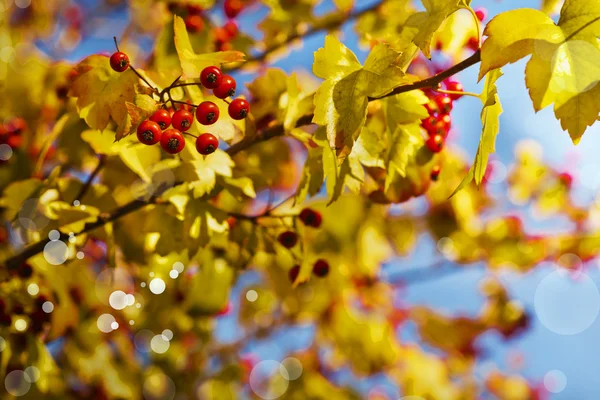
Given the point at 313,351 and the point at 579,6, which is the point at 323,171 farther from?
the point at 313,351

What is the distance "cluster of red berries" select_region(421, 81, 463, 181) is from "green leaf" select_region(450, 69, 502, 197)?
1.22 ft

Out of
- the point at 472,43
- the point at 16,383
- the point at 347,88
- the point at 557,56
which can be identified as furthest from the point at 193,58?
the point at 16,383

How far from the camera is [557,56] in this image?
131 centimetres

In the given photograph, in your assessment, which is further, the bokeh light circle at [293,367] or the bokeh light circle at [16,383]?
the bokeh light circle at [293,367]

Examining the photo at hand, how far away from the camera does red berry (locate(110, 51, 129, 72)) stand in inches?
61.8

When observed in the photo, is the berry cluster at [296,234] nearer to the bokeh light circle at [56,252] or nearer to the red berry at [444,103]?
the red berry at [444,103]

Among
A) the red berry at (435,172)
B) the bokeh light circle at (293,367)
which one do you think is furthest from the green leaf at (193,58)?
the bokeh light circle at (293,367)

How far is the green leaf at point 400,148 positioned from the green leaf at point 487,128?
286 mm

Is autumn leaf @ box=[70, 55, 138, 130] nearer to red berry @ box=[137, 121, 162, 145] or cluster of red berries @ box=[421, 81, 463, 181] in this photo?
red berry @ box=[137, 121, 162, 145]

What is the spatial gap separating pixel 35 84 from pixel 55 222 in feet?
6.72

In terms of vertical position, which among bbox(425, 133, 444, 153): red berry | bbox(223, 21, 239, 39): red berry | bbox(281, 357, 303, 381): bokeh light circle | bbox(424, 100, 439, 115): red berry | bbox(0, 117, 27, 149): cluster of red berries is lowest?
bbox(281, 357, 303, 381): bokeh light circle

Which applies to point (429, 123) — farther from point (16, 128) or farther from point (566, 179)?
point (566, 179)

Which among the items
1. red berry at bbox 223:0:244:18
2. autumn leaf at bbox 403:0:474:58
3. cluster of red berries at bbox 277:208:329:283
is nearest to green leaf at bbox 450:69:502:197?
autumn leaf at bbox 403:0:474:58

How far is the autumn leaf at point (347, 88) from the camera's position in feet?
4.73
